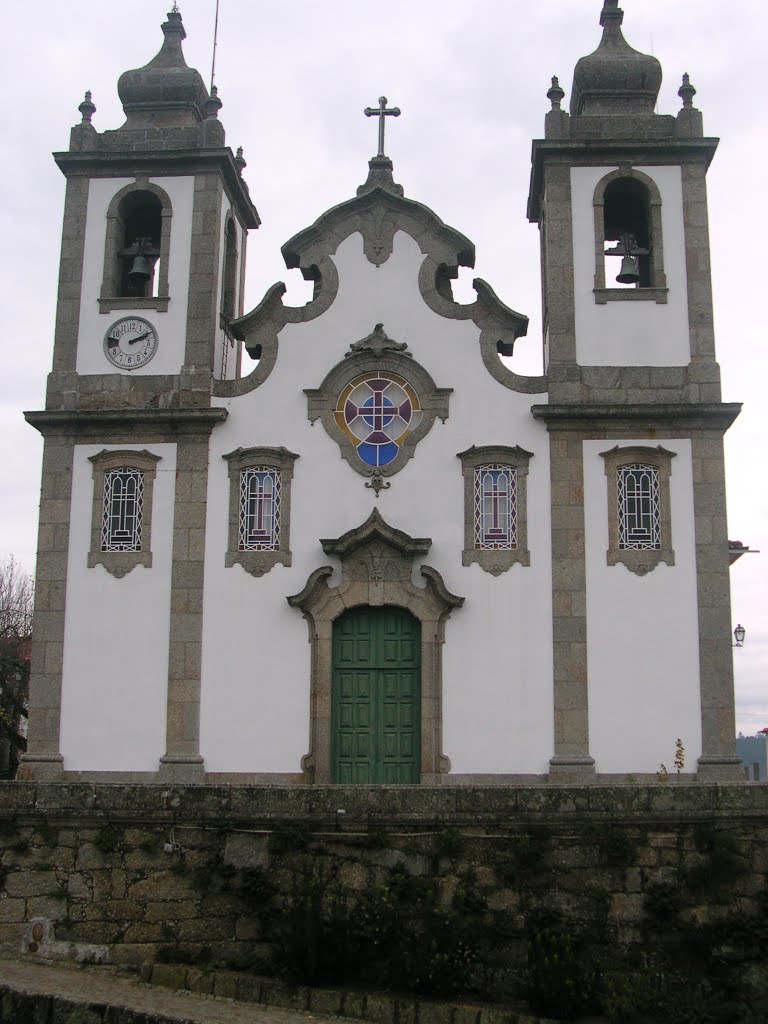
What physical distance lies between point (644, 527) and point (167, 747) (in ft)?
20.4

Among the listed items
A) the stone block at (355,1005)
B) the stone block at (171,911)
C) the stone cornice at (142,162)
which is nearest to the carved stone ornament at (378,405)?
the stone cornice at (142,162)

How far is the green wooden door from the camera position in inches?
600

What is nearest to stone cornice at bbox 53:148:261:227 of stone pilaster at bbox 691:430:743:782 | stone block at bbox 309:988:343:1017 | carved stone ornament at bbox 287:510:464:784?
carved stone ornament at bbox 287:510:464:784

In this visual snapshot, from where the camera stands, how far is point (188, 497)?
52.5 ft

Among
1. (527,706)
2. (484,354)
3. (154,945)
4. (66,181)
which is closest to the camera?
(154,945)

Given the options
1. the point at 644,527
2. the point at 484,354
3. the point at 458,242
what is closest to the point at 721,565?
the point at 644,527

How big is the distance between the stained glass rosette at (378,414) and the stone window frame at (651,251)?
2739mm

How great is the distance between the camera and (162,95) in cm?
1775

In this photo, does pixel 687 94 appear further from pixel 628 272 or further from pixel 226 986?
pixel 226 986

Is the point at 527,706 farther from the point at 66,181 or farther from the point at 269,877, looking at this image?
the point at 66,181

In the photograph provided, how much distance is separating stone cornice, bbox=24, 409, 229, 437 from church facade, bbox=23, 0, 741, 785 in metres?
0.03

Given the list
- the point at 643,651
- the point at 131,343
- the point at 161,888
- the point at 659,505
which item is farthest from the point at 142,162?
the point at 161,888

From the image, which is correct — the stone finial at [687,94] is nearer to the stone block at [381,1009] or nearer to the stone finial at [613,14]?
the stone finial at [613,14]

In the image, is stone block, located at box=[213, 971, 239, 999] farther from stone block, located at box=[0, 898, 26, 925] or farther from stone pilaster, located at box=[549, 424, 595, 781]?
stone pilaster, located at box=[549, 424, 595, 781]
